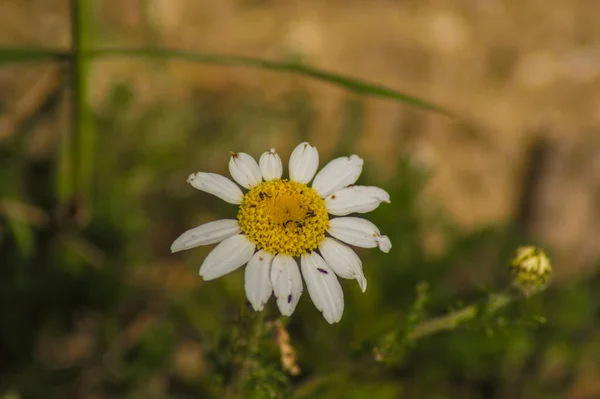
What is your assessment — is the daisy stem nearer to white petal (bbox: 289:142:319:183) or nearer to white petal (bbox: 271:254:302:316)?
white petal (bbox: 271:254:302:316)

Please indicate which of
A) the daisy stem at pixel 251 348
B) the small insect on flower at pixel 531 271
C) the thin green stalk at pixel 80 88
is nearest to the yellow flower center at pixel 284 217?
the daisy stem at pixel 251 348

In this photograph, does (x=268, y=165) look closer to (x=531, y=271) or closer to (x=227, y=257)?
(x=227, y=257)

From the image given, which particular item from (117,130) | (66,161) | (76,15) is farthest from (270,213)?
(117,130)

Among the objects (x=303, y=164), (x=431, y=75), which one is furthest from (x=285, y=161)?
(x=303, y=164)

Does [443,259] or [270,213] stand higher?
[443,259]

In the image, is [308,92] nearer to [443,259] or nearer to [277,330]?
[443,259]

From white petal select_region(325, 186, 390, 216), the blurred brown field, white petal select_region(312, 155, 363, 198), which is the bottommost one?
white petal select_region(325, 186, 390, 216)

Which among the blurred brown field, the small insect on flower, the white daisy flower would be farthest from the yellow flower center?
the blurred brown field
